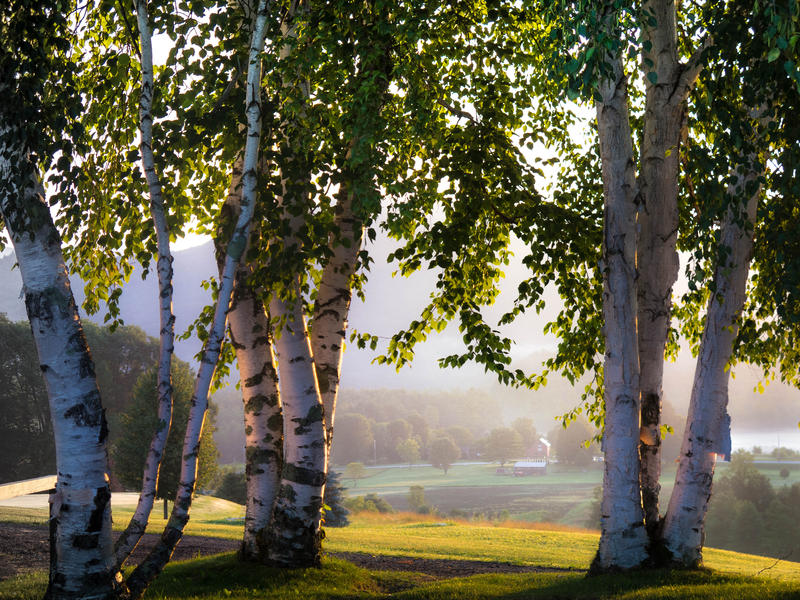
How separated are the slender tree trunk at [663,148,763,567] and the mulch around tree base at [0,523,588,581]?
13.9 ft

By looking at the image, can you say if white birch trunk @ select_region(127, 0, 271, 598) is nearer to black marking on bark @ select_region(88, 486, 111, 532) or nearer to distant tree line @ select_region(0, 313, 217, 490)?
black marking on bark @ select_region(88, 486, 111, 532)

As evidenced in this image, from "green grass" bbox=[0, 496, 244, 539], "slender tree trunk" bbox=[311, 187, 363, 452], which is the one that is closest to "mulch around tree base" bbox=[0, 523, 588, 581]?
"green grass" bbox=[0, 496, 244, 539]

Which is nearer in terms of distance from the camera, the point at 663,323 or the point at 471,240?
the point at 663,323

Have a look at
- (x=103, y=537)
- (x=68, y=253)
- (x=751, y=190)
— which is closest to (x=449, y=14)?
(x=751, y=190)

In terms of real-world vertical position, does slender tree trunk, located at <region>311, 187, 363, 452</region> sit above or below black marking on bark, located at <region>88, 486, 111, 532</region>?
above

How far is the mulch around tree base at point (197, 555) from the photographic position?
11680 millimetres

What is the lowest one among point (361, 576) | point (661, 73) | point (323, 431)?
point (361, 576)

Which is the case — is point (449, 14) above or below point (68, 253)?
above

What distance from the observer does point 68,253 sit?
34.2ft

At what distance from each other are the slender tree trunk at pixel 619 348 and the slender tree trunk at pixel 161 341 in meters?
5.93

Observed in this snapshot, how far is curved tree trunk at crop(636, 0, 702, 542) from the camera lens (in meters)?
9.36

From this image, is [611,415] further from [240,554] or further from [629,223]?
[240,554]

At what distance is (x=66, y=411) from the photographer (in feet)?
17.3

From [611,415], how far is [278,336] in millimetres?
4663
